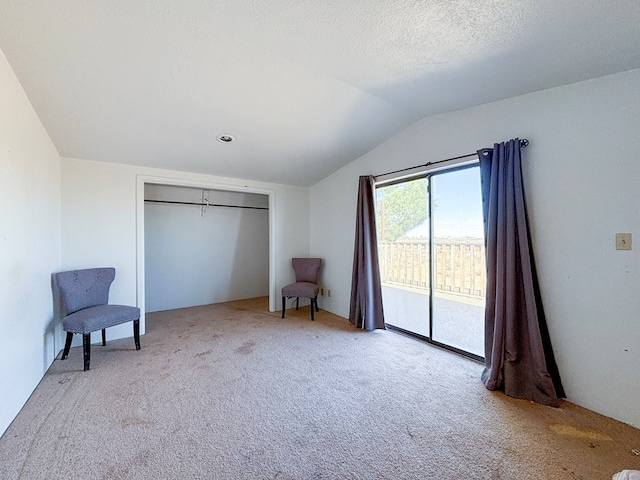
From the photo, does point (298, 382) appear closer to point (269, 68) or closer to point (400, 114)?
point (269, 68)

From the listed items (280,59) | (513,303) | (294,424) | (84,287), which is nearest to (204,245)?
(84,287)

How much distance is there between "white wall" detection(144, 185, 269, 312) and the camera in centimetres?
438

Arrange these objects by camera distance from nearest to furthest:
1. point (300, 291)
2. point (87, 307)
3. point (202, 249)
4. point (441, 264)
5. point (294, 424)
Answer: point (294, 424), point (87, 307), point (441, 264), point (300, 291), point (202, 249)

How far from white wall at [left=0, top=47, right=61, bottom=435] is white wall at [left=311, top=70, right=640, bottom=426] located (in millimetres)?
3692

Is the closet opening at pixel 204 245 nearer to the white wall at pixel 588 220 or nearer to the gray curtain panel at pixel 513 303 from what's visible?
the gray curtain panel at pixel 513 303

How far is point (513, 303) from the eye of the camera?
2066 mm

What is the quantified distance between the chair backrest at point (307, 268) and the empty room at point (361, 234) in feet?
3.26

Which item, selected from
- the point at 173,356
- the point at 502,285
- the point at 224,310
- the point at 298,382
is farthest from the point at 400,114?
the point at 224,310

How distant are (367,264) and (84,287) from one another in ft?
10.3

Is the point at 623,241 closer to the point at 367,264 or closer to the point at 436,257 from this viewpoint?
the point at 436,257

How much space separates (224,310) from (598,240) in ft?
15.0

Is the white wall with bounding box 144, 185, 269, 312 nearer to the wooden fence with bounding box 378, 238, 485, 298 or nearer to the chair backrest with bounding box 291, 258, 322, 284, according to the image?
the chair backrest with bounding box 291, 258, 322, 284

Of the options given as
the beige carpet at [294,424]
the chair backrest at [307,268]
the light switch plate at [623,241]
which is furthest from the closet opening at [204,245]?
the light switch plate at [623,241]

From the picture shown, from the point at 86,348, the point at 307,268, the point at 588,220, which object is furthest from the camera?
the point at 307,268
